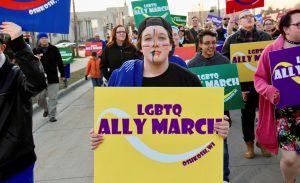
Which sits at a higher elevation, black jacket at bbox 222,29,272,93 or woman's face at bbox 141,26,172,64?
woman's face at bbox 141,26,172,64

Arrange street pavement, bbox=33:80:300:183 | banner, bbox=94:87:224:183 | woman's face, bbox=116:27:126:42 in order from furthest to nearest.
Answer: woman's face, bbox=116:27:126:42
street pavement, bbox=33:80:300:183
banner, bbox=94:87:224:183

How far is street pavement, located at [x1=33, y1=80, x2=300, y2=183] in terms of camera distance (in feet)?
15.9

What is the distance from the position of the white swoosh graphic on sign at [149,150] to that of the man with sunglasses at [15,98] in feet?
2.12

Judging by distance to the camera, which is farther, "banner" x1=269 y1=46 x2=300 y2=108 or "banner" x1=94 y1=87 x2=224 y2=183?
"banner" x1=269 y1=46 x2=300 y2=108

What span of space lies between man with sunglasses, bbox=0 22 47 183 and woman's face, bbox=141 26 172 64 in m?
0.76

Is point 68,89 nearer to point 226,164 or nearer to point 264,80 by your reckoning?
point 226,164

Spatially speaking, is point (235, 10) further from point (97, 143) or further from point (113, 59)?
point (97, 143)

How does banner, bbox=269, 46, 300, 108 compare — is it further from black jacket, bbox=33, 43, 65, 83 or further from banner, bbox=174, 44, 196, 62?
black jacket, bbox=33, 43, 65, 83

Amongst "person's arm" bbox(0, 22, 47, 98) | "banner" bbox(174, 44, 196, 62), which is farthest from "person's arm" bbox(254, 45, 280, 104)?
"banner" bbox(174, 44, 196, 62)

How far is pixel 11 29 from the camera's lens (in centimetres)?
270

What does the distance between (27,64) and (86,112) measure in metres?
6.76

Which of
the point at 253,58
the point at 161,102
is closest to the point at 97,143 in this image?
the point at 161,102

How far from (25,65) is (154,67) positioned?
856mm

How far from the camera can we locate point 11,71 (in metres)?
2.73
